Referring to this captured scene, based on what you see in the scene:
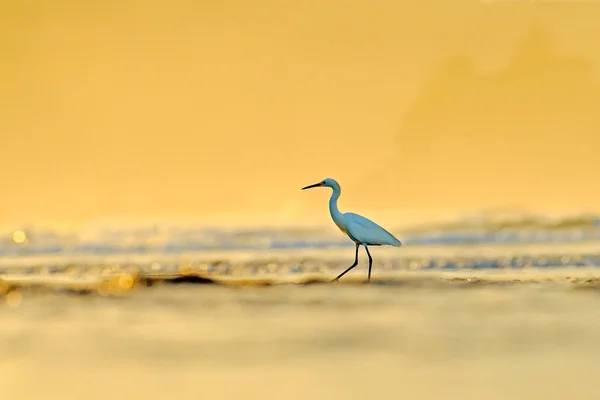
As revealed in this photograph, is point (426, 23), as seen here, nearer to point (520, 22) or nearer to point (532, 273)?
point (520, 22)

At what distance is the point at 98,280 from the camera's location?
3053 millimetres

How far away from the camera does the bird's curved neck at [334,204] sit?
3.00m

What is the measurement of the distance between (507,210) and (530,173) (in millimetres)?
174

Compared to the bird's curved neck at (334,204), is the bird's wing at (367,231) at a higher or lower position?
lower

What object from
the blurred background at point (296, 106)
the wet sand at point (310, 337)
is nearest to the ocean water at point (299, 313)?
the wet sand at point (310, 337)

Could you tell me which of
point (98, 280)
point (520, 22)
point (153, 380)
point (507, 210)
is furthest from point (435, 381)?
point (520, 22)

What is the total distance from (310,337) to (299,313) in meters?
0.18

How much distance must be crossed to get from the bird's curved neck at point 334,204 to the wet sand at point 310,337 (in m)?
0.26

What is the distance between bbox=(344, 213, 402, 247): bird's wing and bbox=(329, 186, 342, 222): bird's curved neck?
0.04 m

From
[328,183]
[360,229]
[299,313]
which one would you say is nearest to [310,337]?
[299,313]

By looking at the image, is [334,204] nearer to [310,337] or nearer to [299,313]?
[299,313]

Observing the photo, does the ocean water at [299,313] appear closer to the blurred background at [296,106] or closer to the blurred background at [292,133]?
the blurred background at [292,133]

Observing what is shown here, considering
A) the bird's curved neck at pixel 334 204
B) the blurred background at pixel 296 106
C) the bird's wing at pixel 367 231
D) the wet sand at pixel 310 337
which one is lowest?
the wet sand at pixel 310 337

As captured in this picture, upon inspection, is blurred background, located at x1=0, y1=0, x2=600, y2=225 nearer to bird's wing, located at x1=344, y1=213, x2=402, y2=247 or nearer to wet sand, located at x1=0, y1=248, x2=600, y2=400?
bird's wing, located at x1=344, y1=213, x2=402, y2=247
